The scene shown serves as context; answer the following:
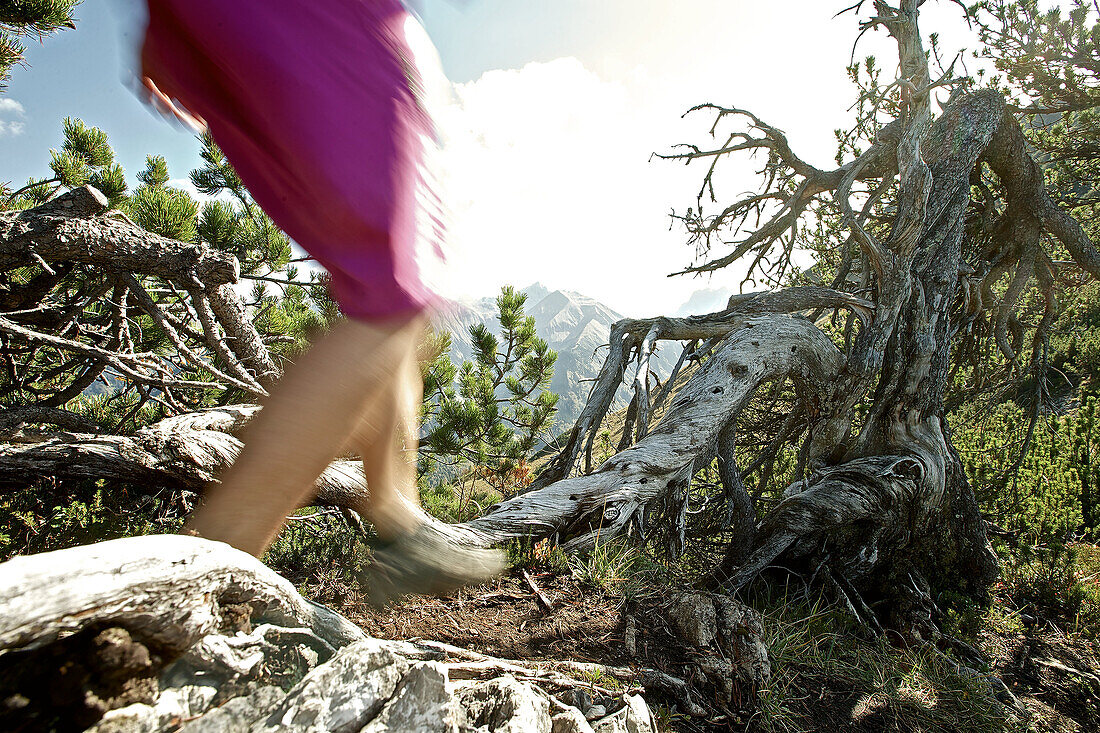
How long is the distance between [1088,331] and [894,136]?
22.2ft

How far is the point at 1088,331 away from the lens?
7422 millimetres

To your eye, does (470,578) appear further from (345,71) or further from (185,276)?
(185,276)

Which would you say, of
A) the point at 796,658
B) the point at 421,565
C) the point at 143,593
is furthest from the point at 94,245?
the point at 796,658

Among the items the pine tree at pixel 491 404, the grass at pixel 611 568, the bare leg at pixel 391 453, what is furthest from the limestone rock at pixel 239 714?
the pine tree at pixel 491 404

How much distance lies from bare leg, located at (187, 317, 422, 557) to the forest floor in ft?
1.90

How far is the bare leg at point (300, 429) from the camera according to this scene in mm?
1070

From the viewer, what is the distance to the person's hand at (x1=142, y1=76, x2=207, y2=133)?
1.30m

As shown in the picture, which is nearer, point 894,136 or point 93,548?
point 93,548

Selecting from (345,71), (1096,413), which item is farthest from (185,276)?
(1096,413)

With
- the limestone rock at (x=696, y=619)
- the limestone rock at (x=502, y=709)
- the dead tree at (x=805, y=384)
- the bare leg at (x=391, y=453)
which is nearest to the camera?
the limestone rock at (x=502, y=709)

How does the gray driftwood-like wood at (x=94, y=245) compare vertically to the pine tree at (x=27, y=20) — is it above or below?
below

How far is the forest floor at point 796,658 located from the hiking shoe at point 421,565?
0.34 ft

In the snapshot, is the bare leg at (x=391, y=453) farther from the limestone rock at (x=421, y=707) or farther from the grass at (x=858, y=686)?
the grass at (x=858, y=686)

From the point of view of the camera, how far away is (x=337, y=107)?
1098 mm
